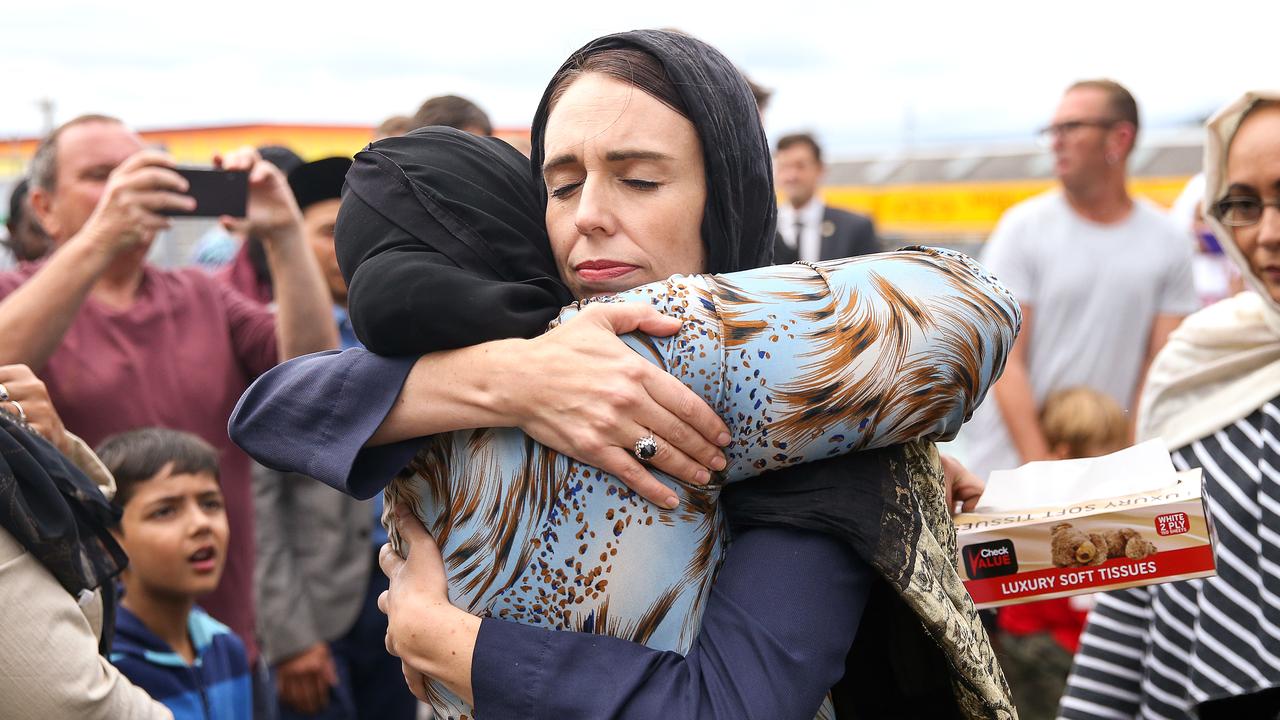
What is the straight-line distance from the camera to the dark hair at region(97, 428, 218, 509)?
2.91m

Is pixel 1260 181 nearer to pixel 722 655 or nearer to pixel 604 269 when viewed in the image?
pixel 604 269

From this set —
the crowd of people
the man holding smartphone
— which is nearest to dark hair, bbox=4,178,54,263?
the man holding smartphone

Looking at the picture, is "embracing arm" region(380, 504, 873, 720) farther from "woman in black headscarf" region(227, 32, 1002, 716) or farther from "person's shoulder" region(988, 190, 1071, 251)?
"person's shoulder" region(988, 190, 1071, 251)

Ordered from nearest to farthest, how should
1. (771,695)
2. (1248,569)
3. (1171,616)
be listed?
(771,695) < (1248,569) < (1171,616)

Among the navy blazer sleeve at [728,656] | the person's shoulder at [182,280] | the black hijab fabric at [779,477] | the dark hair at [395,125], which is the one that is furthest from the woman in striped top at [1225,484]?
the person's shoulder at [182,280]

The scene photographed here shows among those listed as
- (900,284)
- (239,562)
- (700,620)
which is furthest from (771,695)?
(239,562)

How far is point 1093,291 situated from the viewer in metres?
4.61

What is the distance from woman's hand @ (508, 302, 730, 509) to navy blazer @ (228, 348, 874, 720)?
140 millimetres

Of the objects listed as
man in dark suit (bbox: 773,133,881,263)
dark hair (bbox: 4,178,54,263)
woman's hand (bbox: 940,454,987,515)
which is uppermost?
woman's hand (bbox: 940,454,987,515)

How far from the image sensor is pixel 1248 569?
6.93 ft

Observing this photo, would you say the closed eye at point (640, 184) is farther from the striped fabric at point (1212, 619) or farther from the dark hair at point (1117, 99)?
the dark hair at point (1117, 99)

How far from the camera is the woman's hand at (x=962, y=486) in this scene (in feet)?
5.76

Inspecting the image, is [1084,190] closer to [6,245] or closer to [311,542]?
[311,542]

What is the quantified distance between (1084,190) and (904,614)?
3.73 meters
